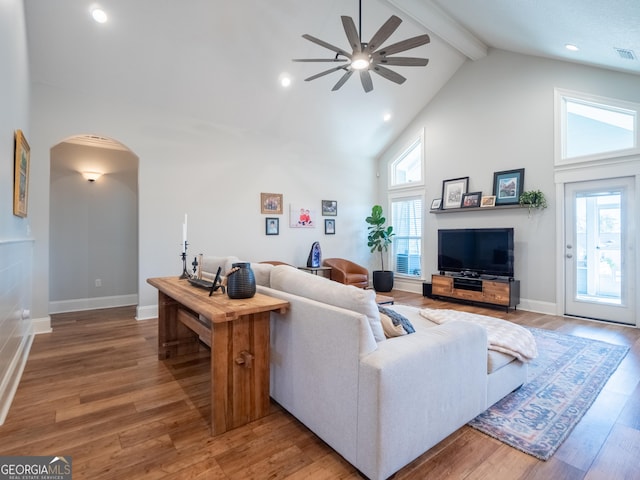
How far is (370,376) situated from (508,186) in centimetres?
493

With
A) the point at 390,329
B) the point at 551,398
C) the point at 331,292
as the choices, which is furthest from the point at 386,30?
the point at 551,398

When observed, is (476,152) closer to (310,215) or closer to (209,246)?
(310,215)

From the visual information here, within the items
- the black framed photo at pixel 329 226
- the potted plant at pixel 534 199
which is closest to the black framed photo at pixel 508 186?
the potted plant at pixel 534 199

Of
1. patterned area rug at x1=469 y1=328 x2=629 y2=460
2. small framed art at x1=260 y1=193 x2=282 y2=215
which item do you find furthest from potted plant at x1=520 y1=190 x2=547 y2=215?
small framed art at x1=260 y1=193 x2=282 y2=215

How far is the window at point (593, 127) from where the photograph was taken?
4109 millimetres

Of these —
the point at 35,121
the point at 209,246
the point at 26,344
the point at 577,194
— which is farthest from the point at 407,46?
the point at 26,344

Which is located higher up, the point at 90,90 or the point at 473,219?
the point at 90,90

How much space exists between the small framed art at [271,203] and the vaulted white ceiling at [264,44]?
1.13 metres

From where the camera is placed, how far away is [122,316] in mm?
4633

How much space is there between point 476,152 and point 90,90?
5.96 m

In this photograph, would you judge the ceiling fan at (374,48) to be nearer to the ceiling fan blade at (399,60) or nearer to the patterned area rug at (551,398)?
the ceiling fan blade at (399,60)

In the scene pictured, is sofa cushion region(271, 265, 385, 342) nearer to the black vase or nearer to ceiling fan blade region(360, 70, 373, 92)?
the black vase

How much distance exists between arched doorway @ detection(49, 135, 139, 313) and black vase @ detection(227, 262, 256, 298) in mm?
3994

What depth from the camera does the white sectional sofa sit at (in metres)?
1.44
